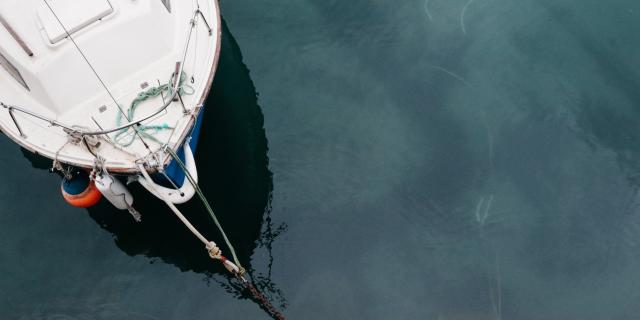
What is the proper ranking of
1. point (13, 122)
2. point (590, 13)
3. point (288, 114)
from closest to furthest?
point (13, 122), point (288, 114), point (590, 13)

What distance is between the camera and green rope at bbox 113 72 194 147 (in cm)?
1311

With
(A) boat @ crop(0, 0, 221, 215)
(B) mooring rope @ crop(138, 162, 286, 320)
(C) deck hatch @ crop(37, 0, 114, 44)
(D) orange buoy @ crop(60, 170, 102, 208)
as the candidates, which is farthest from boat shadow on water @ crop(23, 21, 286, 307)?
(C) deck hatch @ crop(37, 0, 114, 44)

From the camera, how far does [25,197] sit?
15383mm

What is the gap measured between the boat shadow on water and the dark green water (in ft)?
0.17

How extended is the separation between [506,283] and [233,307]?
250 inches

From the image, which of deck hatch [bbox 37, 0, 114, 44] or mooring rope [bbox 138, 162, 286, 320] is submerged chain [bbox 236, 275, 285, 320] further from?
deck hatch [bbox 37, 0, 114, 44]

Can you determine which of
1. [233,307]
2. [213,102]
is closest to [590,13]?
[213,102]

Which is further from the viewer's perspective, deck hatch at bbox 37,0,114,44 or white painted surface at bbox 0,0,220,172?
deck hatch at bbox 37,0,114,44

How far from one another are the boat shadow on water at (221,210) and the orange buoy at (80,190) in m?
1.39

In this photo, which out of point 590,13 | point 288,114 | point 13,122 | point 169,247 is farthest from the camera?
point 590,13

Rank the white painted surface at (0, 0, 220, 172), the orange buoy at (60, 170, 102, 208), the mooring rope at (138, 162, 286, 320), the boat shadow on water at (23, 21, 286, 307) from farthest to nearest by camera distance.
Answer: the boat shadow on water at (23, 21, 286, 307)
the orange buoy at (60, 170, 102, 208)
the white painted surface at (0, 0, 220, 172)
the mooring rope at (138, 162, 286, 320)

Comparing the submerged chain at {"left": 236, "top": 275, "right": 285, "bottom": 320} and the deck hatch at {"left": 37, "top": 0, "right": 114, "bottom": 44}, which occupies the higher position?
the deck hatch at {"left": 37, "top": 0, "right": 114, "bottom": 44}

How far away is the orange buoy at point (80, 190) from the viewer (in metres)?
13.7

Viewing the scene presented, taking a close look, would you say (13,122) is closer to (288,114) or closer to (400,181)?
(288,114)
